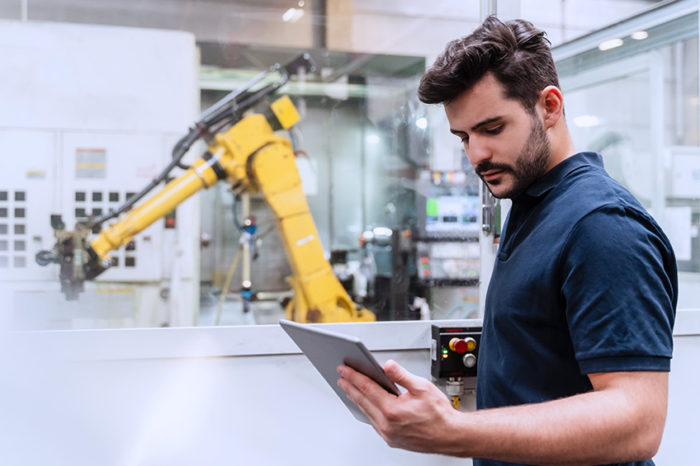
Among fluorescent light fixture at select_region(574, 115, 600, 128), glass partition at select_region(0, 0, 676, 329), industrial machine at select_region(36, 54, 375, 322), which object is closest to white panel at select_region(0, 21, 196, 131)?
glass partition at select_region(0, 0, 676, 329)

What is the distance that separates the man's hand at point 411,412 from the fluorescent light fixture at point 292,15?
4.29 m

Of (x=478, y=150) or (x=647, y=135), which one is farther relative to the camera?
(x=647, y=135)

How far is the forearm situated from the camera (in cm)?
74

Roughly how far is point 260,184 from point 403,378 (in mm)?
2268

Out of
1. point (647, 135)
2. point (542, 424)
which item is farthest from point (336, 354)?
point (647, 135)

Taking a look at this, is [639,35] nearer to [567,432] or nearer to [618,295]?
[618,295]

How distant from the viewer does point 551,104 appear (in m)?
0.95

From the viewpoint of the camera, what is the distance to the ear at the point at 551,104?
941 millimetres

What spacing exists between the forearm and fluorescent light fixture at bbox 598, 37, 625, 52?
97.4 inches

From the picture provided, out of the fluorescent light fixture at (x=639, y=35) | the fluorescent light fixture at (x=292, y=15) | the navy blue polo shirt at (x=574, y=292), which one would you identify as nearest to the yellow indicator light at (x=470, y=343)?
the navy blue polo shirt at (x=574, y=292)

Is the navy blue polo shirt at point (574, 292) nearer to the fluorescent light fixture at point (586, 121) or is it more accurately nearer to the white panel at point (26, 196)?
the fluorescent light fixture at point (586, 121)

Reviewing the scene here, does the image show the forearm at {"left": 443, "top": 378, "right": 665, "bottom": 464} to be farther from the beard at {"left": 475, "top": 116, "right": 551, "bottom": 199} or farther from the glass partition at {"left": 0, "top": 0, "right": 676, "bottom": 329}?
the glass partition at {"left": 0, "top": 0, "right": 676, "bottom": 329}

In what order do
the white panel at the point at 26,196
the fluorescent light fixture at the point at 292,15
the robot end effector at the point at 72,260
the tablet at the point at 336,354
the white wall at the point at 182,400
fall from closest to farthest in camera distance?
1. the tablet at the point at 336,354
2. the white wall at the point at 182,400
3. the robot end effector at the point at 72,260
4. the white panel at the point at 26,196
5. the fluorescent light fixture at the point at 292,15

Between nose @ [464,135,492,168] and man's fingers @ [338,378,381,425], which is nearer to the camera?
man's fingers @ [338,378,381,425]
